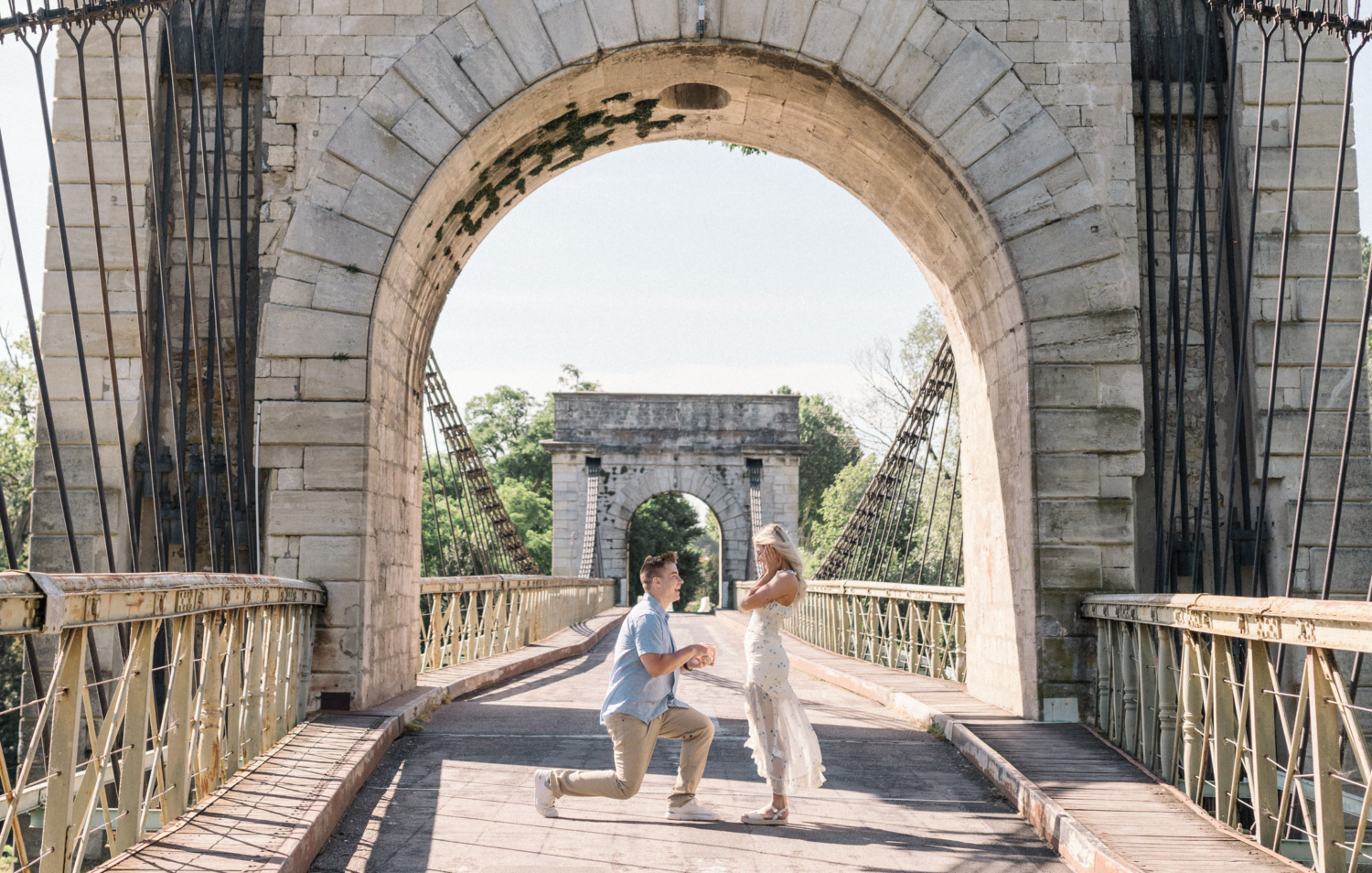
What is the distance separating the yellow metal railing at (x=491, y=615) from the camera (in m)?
9.40

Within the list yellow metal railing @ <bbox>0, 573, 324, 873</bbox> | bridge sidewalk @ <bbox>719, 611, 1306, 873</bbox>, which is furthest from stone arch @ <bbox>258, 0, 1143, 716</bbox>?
yellow metal railing @ <bbox>0, 573, 324, 873</bbox>

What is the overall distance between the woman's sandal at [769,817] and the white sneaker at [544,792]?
2.37 ft

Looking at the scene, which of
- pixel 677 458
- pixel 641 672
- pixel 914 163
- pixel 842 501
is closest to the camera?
pixel 641 672

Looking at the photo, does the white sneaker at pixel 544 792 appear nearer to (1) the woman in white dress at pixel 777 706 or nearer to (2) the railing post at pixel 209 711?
(1) the woman in white dress at pixel 777 706

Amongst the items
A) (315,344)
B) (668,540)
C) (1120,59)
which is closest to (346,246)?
(315,344)

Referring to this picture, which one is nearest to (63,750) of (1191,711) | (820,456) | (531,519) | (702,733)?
(702,733)

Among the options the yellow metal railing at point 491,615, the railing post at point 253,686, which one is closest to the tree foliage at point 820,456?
the yellow metal railing at point 491,615

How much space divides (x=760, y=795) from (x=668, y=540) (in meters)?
34.8

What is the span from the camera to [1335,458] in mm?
7055

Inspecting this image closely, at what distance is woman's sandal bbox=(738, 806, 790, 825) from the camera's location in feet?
14.4

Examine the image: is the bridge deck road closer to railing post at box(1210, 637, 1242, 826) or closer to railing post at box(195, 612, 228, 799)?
railing post at box(195, 612, 228, 799)

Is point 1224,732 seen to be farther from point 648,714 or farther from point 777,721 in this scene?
point 648,714

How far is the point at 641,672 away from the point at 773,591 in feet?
1.84

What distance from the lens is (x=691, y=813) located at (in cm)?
445
